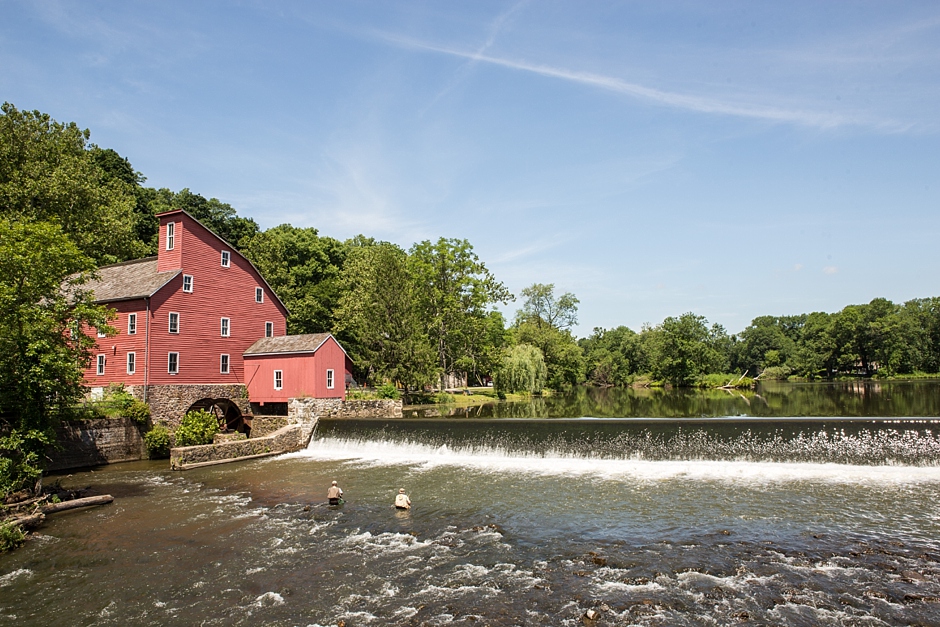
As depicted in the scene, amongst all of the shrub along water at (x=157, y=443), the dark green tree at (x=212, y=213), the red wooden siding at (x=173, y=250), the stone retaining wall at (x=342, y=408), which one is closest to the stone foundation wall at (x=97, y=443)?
the shrub along water at (x=157, y=443)

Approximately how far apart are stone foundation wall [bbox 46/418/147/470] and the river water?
162 centimetres

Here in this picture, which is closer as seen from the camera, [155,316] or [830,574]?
[830,574]

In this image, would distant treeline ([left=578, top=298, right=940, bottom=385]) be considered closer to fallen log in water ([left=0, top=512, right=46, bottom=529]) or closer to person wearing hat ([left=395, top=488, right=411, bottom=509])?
person wearing hat ([left=395, top=488, right=411, bottom=509])

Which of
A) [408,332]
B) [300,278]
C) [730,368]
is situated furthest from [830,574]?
[730,368]

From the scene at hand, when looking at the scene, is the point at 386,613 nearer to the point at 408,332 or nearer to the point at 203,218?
the point at 408,332

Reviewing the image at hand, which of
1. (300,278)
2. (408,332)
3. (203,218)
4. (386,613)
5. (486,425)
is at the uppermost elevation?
(203,218)

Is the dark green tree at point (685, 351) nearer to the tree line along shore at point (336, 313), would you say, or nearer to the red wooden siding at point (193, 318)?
the tree line along shore at point (336, 313)

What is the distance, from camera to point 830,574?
9977mm

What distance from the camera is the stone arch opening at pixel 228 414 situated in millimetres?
30255

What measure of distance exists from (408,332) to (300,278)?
59.1 feet

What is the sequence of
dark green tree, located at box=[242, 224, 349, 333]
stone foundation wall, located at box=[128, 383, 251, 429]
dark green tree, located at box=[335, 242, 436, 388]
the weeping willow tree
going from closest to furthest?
stone foundation wall, located at box=[128, 383, 251, 429], dark green tree, located at box=[335, 242, 436, 388], dark green tree, located at box=[242, 224, 349, 333], the weeping willow tree

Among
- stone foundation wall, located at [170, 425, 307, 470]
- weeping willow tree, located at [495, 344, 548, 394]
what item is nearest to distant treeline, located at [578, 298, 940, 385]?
weeping willow tree, located at [495, 344, 548, 394]

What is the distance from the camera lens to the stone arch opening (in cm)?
3025

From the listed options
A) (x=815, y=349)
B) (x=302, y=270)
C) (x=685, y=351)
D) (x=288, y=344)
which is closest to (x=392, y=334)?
(x=288, y=344)
